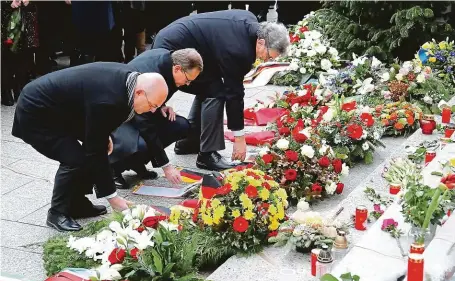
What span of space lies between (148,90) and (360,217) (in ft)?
5.01

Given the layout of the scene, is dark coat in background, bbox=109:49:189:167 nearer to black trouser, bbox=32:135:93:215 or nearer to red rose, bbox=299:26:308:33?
black trouser, bbox=32:135:93:215

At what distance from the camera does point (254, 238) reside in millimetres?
4602

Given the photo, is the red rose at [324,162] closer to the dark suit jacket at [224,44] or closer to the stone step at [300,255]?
the stone step at [300,255]

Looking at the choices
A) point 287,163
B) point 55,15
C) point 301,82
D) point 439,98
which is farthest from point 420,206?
point 55,15

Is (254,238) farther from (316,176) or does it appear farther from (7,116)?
(7,116)

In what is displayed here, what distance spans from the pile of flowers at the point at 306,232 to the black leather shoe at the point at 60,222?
1421 millimetres

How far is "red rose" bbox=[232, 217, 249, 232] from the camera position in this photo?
4.55 meters

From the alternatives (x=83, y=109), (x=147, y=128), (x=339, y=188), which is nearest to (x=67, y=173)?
(x=83, y=109)

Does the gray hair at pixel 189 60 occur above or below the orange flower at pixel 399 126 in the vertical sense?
above

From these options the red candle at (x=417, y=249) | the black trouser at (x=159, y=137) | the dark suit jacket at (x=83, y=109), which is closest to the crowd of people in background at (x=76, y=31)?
the black trouser at (x=159, y=137)

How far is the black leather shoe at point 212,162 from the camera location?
6402mm

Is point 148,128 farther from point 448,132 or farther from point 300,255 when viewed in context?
point 448,132

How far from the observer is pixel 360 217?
490 cm

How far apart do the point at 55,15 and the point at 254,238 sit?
18.4ft
